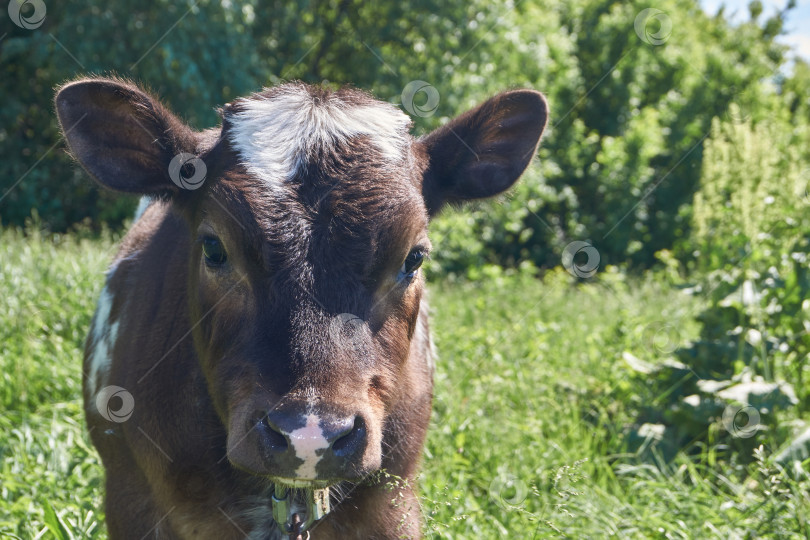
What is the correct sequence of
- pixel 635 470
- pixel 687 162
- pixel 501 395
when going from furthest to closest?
pixel 687 162 < pixel 501 395 < pixel 635 470

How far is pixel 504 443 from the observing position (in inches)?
181

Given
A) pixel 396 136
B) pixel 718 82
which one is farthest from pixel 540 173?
pixel 396 136

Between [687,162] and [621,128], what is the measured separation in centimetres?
170

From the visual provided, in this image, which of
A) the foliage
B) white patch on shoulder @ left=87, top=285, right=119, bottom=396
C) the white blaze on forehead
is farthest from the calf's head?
the foliage

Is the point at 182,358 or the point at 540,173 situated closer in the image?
the point at 182,358

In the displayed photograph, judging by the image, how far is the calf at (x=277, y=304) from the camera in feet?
7.60

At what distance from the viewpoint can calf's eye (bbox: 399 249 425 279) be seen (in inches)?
111

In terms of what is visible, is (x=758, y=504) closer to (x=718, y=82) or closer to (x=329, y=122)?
(x=329, y=122)

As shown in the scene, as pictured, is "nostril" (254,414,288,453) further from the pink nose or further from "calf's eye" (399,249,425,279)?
"calf's eye" (399,249,425,279)

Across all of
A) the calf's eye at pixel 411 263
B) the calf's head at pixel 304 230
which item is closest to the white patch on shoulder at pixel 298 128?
the calf's head at pixel 304 230

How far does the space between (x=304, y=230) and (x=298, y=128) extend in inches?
21.2

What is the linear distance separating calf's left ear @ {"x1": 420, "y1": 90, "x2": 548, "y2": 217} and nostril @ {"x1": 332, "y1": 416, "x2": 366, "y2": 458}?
1.26 meters

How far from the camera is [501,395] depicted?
524cm

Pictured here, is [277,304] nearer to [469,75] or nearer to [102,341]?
[102,341]
